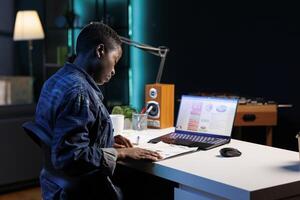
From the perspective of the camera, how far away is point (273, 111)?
3.43 m

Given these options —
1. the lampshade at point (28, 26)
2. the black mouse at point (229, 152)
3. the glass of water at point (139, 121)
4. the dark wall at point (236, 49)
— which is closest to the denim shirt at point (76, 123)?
the black mouse at point (229, 152)

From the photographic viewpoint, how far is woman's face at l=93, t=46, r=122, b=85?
1.73m

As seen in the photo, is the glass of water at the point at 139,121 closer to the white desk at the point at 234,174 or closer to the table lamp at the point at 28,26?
the white desk at the point at 234,174

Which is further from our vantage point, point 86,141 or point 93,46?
point 93,46

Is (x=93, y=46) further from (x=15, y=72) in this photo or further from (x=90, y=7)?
(x=15, y=72)

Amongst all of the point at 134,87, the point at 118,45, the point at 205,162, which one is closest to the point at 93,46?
the point at 118,45

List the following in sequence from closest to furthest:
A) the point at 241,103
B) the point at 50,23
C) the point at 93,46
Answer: the point at 93,46 → the point at 241,103 → the point at 50,23

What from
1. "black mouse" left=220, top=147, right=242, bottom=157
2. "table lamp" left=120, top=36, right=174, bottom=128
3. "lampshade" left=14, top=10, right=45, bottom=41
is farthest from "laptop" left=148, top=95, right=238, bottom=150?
"lampshade" left=14, top=10, right=45, bottom=41

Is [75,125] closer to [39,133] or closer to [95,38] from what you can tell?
[39,133]

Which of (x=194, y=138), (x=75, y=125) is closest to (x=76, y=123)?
(x=75, y=125)

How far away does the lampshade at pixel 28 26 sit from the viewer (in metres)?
5.39

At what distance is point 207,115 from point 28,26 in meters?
3.72

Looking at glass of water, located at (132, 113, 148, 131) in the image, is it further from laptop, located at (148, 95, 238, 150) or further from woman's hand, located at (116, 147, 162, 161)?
woman's hand, located at (116, 147, 162, 161)

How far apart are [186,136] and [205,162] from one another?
44 centimetres
